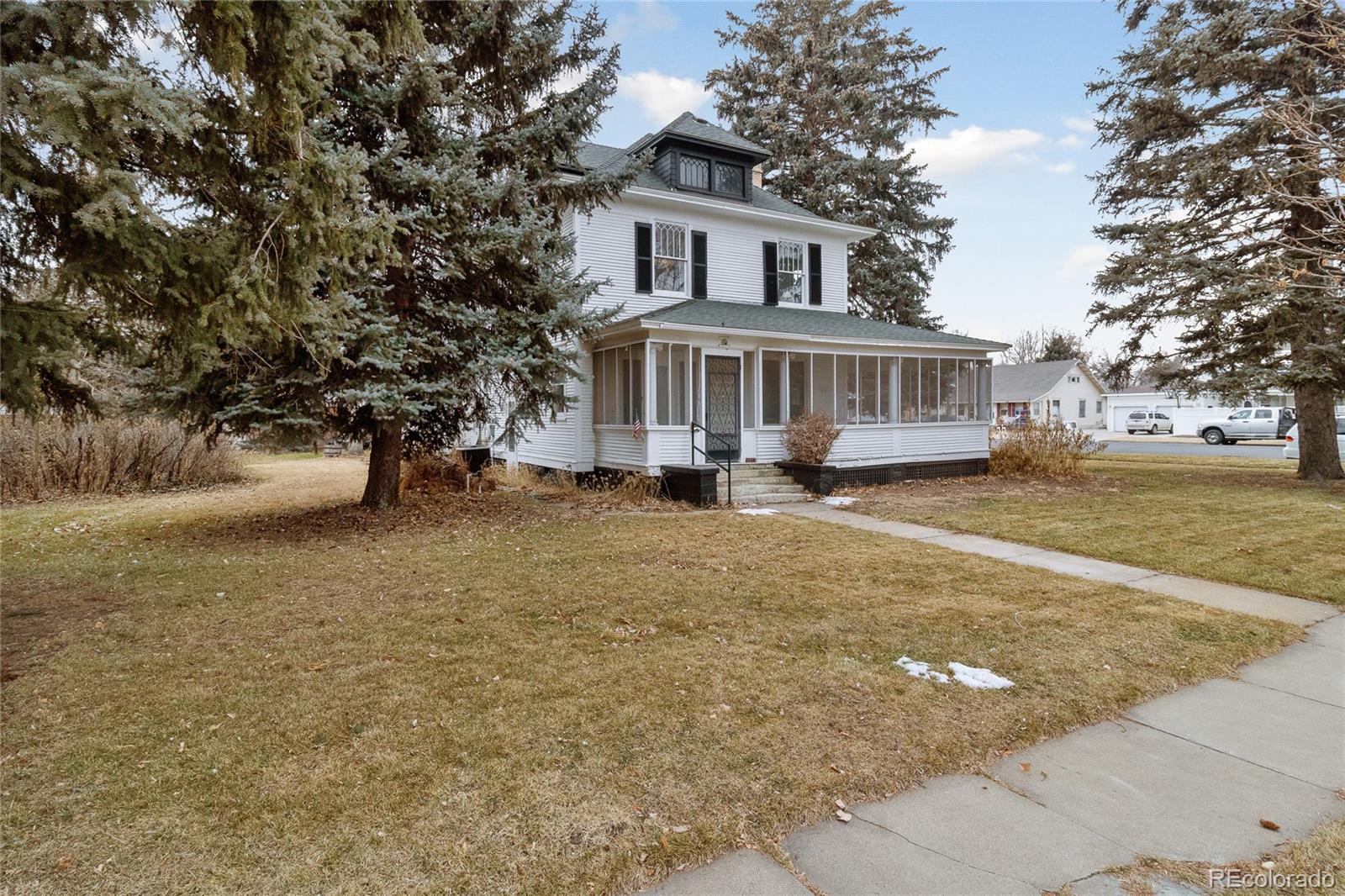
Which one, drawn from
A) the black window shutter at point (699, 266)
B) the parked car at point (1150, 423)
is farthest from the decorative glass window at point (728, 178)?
the parked car at point (1150, 423)

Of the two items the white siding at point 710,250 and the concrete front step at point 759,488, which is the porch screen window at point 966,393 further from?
the concrete front step at point 759,488

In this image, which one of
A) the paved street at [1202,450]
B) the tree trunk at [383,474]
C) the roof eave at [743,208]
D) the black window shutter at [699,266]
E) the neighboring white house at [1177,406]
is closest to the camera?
the tree trunk at [383,474]

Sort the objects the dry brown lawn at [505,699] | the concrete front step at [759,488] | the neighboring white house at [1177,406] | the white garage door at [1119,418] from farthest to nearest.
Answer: the white garage door at [1119,418] → the neighboring white house at [1177,406] → the concrete front step at [759,488] → the dry brown lawn at [505,699]

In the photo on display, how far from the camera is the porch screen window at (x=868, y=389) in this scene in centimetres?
1523

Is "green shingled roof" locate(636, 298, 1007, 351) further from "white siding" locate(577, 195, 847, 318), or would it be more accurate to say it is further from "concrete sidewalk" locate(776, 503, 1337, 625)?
"concrete sidewalk" locate(776, 503, 1337, 625)

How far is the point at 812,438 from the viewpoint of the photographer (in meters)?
12.8

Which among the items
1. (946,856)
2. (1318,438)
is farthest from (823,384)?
(946,856)

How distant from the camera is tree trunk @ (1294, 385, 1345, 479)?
1424 cm

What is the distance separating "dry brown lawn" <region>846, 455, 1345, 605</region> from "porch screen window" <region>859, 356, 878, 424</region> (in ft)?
6.42

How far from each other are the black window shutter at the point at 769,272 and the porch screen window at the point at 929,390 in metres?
3.92

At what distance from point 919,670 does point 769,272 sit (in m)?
14.0

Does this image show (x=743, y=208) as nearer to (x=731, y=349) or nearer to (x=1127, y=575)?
(x=731, y=349)

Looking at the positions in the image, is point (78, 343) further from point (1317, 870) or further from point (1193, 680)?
point (1193, 680)

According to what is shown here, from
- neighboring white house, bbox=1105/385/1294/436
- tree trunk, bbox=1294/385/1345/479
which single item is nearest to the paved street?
neighboring white house, bbox=1105/385/1294/436
